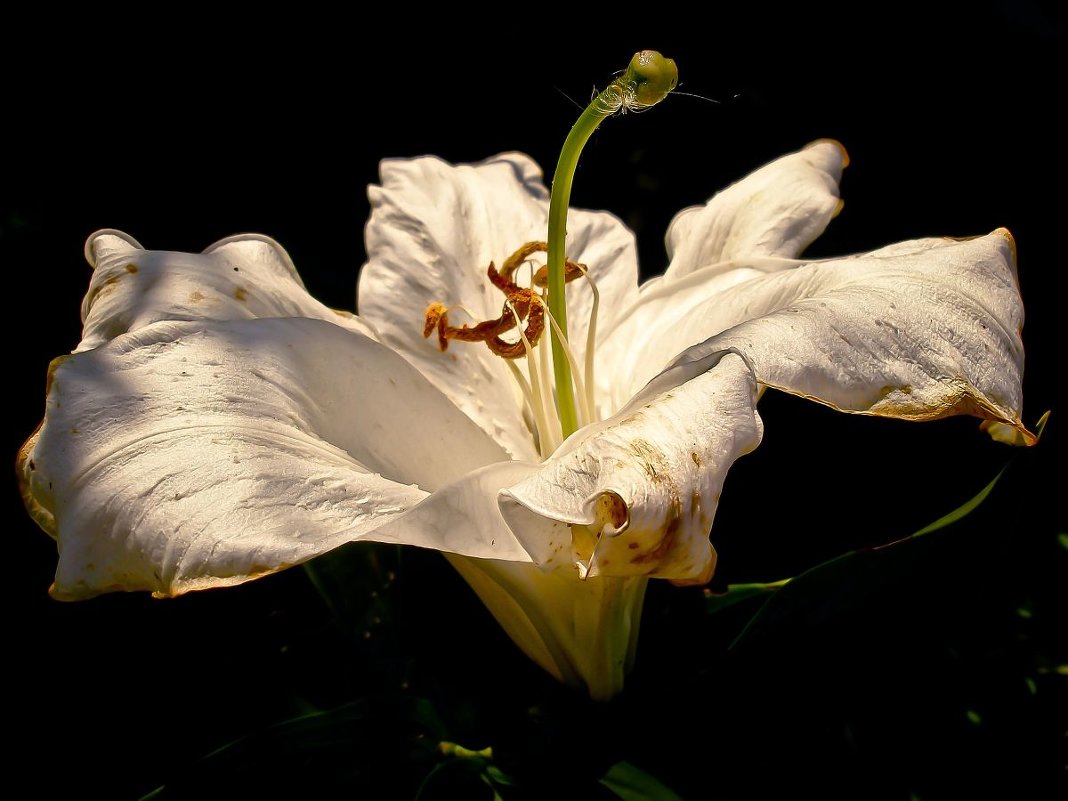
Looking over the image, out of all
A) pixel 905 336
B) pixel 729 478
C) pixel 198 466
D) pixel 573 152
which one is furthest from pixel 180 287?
pixel 729 478

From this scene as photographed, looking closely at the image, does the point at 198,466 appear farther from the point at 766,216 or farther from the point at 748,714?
the point at 766,216

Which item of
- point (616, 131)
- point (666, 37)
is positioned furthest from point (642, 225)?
point (666, 37)

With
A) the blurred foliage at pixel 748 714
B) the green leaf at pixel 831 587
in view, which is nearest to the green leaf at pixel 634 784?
the blurred foliage at pixel 748 714

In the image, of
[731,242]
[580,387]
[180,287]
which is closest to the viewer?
[180,287]

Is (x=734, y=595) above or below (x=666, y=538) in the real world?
below

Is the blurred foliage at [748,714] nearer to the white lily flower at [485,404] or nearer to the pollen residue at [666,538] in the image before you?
the white lily flower at [485,404]
